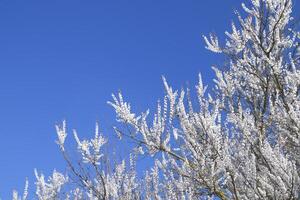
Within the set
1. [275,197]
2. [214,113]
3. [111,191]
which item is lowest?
[275,197]

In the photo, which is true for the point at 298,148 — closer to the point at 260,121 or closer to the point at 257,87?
the point at 260,121

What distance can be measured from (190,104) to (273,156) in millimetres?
1664

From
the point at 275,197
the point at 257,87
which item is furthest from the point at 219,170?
Answer: the point at 257,87

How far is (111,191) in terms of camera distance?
24.9 feet

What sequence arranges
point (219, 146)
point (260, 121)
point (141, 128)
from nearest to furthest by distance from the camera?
point (219, 146) < point (141, 128) < point (260, 121)

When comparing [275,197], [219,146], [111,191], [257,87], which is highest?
[257,87]

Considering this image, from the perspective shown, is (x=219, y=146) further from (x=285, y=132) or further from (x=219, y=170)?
(x=285, y=132)

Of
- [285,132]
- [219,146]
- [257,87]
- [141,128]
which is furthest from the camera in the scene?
[257,87]

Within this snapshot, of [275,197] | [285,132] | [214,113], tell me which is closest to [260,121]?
[214,113]

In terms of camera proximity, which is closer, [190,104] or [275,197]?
[275,197]

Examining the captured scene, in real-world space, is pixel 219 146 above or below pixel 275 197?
above

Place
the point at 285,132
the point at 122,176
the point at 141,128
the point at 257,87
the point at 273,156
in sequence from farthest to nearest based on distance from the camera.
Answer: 1. the point at 122,176
2. the point at 257,87
3. the point at 141,128
4. the point at 285,132
5. the point at 273,156

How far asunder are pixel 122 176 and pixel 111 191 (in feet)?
1.74

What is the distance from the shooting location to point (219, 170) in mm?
5000
